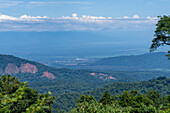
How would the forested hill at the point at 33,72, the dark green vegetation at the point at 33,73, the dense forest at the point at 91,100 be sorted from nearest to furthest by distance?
the dense forest at the point at 91,100
the dark green vegetation at the point at 33,73
the forested hill at the point at 33,72

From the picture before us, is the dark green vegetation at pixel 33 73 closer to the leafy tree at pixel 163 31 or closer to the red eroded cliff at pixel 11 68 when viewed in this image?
the red eroded cliff at pixel 11 68

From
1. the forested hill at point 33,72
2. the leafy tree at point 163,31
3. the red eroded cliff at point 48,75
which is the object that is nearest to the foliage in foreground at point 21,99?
the leafy tree at point 163,31

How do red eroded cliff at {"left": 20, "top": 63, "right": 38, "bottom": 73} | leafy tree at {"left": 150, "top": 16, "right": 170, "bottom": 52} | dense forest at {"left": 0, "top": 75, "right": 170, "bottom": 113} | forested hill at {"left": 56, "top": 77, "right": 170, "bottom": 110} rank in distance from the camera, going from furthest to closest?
1. red eroded cliff at {"left": 20, "top": 63, "right": 38, "bottom": 73}
2. forested hill at {"left": 56, "top": 77, "right": 170, "bottom": 110}
3. leafy tree at {"left": 150, "top": 16, "right": 170, "bottom": 52}
4. dense forest at {"left": 0, "top": 75, "right": 170, "bottom": 113}

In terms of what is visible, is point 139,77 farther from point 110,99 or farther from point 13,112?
point 13,112

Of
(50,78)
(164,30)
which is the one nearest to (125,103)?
(164,30)

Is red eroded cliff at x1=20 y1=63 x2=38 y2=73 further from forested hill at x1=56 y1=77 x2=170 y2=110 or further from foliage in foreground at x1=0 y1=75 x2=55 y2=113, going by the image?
foliage in foreground at x1=0 y1=75 x2=55 y2=113

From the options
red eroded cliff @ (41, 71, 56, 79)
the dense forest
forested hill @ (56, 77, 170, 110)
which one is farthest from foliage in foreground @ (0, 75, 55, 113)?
red eroded cliff @ (41, 71, 56, 79)

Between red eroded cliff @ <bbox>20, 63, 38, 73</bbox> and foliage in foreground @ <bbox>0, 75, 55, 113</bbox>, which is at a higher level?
foliage in foreground @ <bbox>0, 75, 55, 113</bbox>

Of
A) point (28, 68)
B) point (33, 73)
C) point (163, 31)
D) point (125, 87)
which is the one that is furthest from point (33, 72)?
point (163, 31)

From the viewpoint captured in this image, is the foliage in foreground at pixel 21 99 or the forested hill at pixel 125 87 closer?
the foliage in foreground at pixel 21 99
